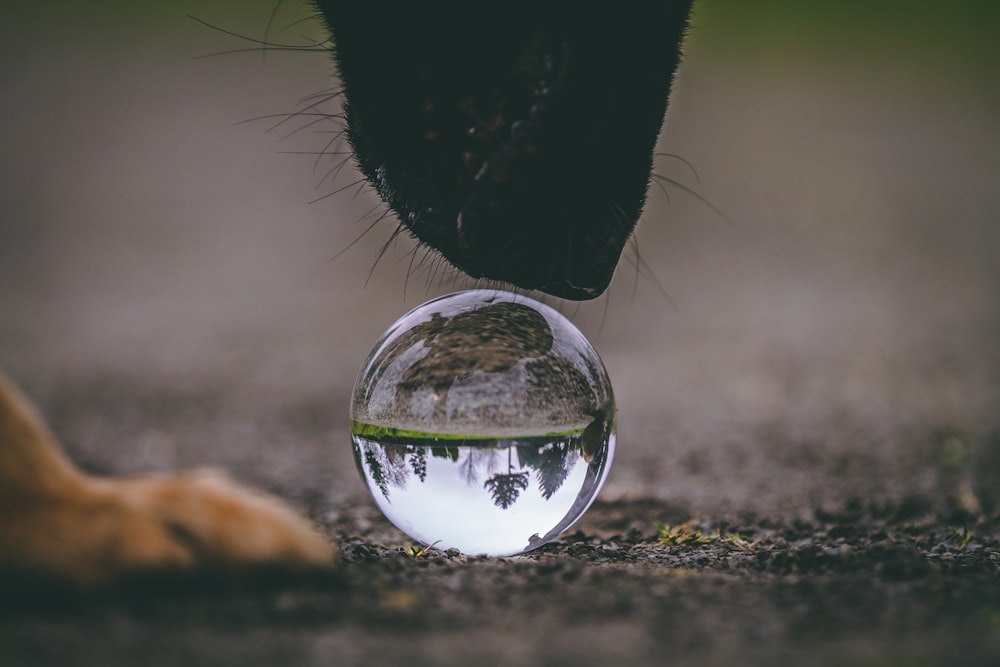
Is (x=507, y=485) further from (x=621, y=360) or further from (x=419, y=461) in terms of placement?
(x=621, y=360)

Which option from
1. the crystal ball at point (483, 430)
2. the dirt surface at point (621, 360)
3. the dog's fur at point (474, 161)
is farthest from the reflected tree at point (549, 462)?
the dog's fur at point (474, 161)

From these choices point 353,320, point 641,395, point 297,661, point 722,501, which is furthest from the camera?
point 353,320

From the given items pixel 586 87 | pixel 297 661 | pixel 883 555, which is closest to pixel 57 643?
pixel 297 661

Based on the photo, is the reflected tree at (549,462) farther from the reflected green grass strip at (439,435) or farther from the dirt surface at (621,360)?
the dirt surface at (621,360)

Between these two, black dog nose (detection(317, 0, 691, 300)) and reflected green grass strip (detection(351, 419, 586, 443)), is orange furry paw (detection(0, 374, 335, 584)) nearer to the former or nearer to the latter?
reflected green grass strip (detection(351, 419, 586, 443))

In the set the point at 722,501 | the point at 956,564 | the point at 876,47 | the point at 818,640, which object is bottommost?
the point at 818,640

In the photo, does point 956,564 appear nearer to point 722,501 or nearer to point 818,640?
point 818,640
